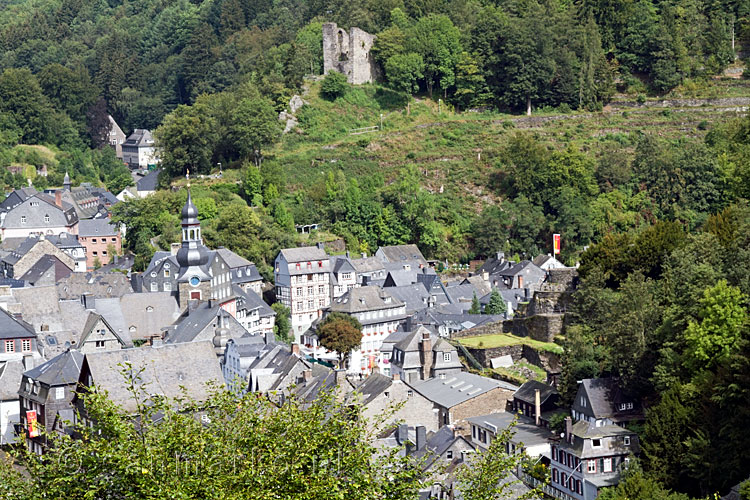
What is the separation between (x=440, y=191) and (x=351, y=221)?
7.58 metres

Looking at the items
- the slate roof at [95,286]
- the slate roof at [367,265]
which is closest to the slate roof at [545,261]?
the slate roof at [367,265]

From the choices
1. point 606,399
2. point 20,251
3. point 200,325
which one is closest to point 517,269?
point 200,325

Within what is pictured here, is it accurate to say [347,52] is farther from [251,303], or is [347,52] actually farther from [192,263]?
[251,303]

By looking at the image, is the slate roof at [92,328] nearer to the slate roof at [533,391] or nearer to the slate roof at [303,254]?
the slate roof at [303,254]

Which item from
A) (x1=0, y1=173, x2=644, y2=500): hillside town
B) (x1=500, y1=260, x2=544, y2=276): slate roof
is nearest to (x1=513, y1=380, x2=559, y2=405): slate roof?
(x1=0, y1=173, x2=644, y2=500): hillside town

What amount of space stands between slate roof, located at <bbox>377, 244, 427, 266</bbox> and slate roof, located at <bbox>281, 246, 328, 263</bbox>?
5944 mm

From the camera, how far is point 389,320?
6412 cm

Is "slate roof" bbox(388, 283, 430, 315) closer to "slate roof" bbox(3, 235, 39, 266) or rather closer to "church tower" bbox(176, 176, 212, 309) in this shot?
"church tower" bbox(176, 176, 212, 309)

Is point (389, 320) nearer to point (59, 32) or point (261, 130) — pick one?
point (261, 130)

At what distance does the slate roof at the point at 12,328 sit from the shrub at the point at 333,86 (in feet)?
127

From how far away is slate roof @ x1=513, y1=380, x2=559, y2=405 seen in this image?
47.2 m

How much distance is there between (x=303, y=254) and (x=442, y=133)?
21.6 m

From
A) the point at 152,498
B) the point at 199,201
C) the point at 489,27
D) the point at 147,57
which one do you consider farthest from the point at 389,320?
the point at 147,57

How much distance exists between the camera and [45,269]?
71.3 m
